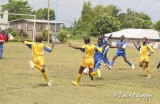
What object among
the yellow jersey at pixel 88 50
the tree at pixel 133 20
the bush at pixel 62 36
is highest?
the tree at pixel 133 20

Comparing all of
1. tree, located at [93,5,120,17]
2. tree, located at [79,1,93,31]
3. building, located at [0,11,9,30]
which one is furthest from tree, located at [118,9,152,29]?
building, located at [0,11,9,30]

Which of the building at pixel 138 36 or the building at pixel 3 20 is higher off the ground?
the building at pixel 3 20

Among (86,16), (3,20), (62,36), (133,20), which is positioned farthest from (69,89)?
(133,20)

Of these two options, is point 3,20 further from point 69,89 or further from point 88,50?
point 69,89

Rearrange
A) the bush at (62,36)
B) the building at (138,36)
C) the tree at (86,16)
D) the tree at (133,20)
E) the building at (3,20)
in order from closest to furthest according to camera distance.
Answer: the bush at (62,36), the building at (138,36), the building at (3,20), the tree at (86,16), the tree at (133,20)

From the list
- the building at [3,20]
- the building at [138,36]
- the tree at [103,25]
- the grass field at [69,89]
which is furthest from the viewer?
the tree at [103,25]

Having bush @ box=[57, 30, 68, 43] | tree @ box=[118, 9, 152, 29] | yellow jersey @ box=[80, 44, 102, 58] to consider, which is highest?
tree @ box=[118, 9, 152, 29]

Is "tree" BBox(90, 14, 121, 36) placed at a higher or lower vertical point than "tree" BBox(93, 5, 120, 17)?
lower

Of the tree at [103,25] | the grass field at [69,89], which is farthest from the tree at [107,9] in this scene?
the grass field at [69,89]

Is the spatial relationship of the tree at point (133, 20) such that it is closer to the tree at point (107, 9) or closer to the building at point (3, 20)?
the tree at point (107, 9)

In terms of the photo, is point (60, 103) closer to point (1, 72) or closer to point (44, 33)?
point (1, 72)

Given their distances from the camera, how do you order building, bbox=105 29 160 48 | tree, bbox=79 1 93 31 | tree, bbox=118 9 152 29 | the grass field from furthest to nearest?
tree, bbox=118 9 152 29, tree, bbox=79 1 93 31, building, bbox=105 29 160 48, the grass field

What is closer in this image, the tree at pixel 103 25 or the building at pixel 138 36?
the building at pixel 138 36

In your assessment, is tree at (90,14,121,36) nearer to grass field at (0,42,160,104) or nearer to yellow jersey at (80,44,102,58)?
grass field at (0,42,160,104)
